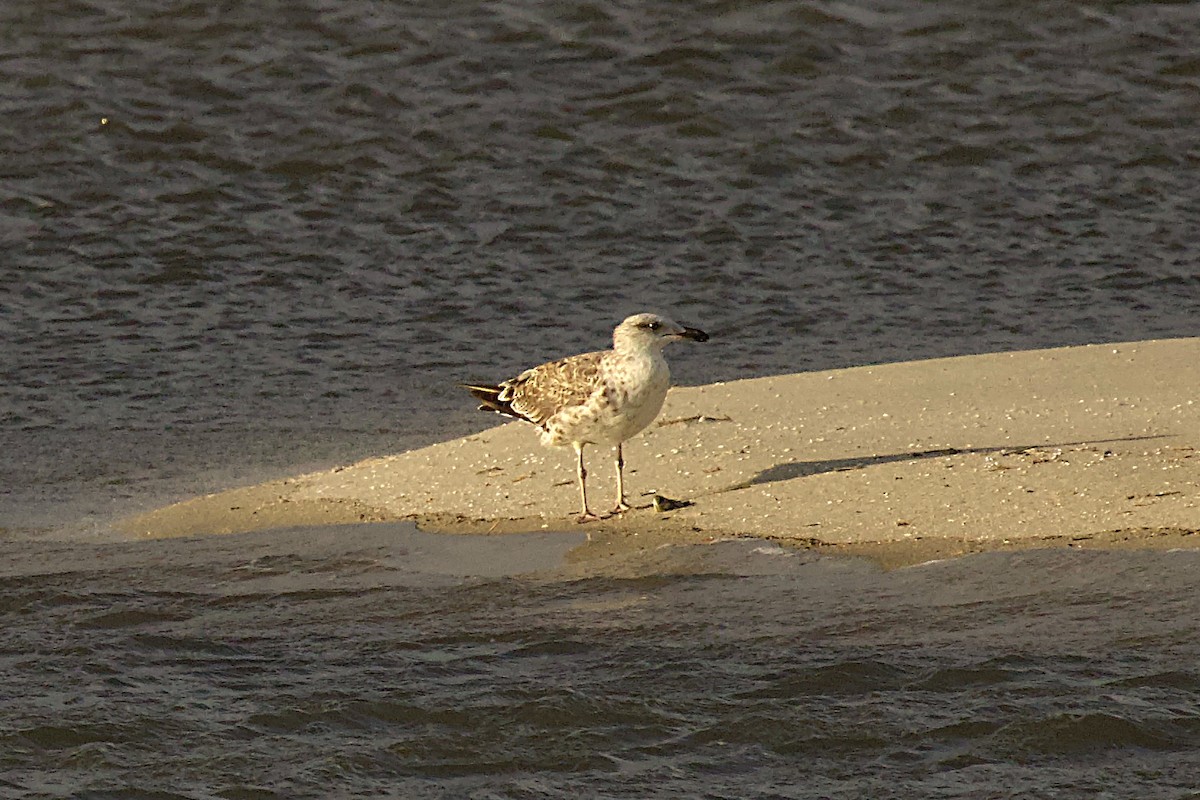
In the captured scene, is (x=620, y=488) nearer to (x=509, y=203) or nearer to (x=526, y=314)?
(x=526, y=314)

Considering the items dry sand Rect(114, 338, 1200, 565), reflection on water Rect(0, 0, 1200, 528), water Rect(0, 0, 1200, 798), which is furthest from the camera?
reflection on water Rect(0, 0, 1200, 528)

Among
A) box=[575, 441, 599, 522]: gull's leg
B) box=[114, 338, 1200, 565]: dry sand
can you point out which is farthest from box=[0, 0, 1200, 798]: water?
box=[575, 441, 599, 522]: gull's leg

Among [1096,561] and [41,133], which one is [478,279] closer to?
[41,133]

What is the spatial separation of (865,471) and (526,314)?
457cm

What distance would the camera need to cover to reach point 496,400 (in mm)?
8812

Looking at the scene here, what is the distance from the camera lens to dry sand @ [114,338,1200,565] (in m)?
7.32

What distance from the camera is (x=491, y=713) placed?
5820 millimetres

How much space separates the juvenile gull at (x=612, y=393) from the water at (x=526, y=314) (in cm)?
80

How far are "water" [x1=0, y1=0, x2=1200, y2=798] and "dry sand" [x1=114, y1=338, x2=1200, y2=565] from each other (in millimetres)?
385

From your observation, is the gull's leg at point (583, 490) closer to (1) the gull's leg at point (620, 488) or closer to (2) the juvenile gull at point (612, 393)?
(2) the juvenile gull at point (612, 393)

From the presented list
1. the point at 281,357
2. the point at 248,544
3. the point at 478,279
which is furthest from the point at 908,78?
the point at 248,544

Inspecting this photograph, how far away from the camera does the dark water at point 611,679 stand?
17.7ft

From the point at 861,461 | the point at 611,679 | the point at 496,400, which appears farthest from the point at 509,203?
the point at 611,679

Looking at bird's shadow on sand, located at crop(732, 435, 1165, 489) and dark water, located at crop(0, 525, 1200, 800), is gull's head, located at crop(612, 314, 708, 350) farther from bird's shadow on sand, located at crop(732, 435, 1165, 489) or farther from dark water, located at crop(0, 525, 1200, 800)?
dark water, located at crop(0, 525, 1200, 800)
